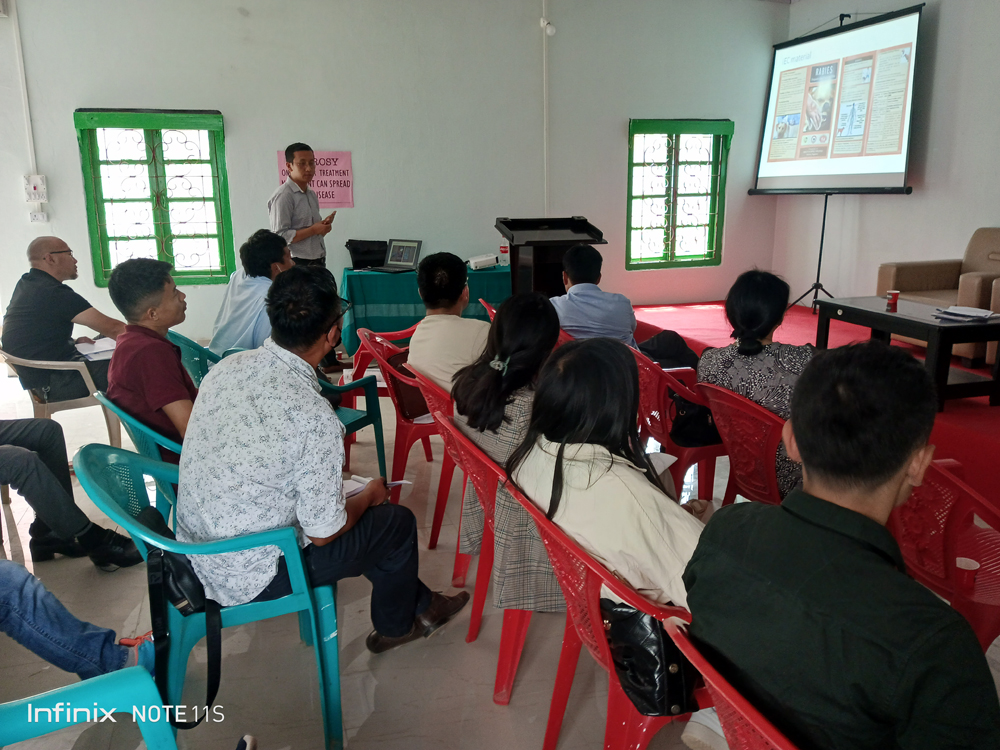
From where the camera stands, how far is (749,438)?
190cm

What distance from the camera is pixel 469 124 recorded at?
20.2 feet

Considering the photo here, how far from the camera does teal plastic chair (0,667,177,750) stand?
899 millimetres

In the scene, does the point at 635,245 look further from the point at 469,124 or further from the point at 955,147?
the point at 955,147

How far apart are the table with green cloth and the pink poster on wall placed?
849 mm

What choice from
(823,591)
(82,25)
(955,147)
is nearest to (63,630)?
(823,591)

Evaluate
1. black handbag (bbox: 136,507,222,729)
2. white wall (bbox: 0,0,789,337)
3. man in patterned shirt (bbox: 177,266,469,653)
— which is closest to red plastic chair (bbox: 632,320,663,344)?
white wall (bbox: 0,0,789,337)

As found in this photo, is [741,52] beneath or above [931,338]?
above

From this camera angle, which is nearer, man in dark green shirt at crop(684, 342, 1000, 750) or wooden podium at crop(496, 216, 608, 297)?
man in dark green shirt at crop(684, 342, 1000, 750)

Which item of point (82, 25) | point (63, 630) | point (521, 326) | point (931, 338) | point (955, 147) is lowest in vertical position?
point (63, 630)

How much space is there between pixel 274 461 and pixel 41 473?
48.9 inches

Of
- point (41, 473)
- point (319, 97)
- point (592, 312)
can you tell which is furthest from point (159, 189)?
point (592, 312)

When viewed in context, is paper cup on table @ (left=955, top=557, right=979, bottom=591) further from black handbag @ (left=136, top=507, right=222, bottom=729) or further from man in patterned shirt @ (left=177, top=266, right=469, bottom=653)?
black handbag @ (left=136, top=507, right=222, bottom=729)

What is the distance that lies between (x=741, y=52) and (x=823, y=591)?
6936 mm

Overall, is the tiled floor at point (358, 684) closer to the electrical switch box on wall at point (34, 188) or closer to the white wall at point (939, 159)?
the electrical switch box on wall at point (34, 188)
